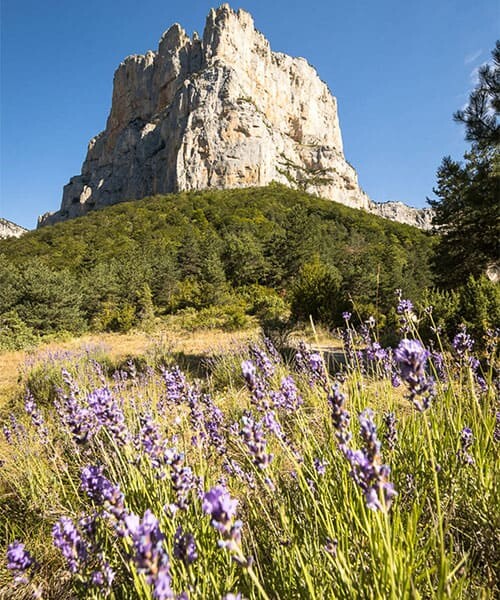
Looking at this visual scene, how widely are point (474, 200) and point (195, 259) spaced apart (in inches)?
890

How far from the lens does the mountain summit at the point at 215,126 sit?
61219mm

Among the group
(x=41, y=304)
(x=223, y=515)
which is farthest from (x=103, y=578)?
(x=41, y=304)

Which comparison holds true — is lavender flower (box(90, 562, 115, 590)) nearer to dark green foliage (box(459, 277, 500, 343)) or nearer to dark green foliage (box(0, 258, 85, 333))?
dark green foliage (box(459, 277, 500, 343))

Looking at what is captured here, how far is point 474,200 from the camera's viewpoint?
628 centimetres

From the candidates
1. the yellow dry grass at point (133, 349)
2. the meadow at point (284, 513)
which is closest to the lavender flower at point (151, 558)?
the meadow at point (284, 513)

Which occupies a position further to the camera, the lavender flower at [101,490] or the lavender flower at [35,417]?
the lavender flower at [35,417]

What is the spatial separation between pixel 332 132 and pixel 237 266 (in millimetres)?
76499

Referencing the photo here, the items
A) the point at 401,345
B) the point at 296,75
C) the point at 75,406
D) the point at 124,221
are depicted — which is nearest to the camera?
the point at 401,345

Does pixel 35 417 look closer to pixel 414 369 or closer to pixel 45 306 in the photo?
pixel 414 369

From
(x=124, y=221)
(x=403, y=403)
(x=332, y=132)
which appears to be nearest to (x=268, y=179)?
(x=124, y=221)

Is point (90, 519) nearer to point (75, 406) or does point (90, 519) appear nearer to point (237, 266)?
point (75, 406)

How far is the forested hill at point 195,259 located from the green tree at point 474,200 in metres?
2.62

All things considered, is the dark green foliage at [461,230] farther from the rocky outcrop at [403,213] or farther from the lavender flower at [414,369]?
the rocky outcrop at [403,213]

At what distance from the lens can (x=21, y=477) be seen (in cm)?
277
